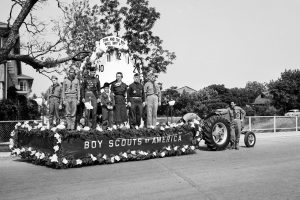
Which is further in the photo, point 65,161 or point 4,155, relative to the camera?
point 4,155

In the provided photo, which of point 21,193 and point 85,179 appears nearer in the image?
point 21,193

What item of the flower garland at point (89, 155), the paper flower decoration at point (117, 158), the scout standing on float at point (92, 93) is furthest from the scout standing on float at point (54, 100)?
the paper flower decoration at point (117, 158)

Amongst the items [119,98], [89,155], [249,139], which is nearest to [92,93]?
[119,98]

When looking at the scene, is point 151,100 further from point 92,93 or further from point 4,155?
point 4,155

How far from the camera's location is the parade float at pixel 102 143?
354 inches

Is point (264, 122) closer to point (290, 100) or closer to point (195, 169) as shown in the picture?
point (195, 169)

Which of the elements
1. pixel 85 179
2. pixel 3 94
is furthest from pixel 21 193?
pixel 3 94

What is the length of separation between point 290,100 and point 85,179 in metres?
66.7

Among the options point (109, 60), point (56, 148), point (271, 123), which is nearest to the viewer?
point (56, 148)

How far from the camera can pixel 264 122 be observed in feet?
71.1

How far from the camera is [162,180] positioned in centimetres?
738

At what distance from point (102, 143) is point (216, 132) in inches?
197

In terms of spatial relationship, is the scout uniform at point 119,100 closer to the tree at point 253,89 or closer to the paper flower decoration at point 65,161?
the paper flower decoration at point 65,161

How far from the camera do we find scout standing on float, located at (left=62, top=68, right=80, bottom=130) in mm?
11820
